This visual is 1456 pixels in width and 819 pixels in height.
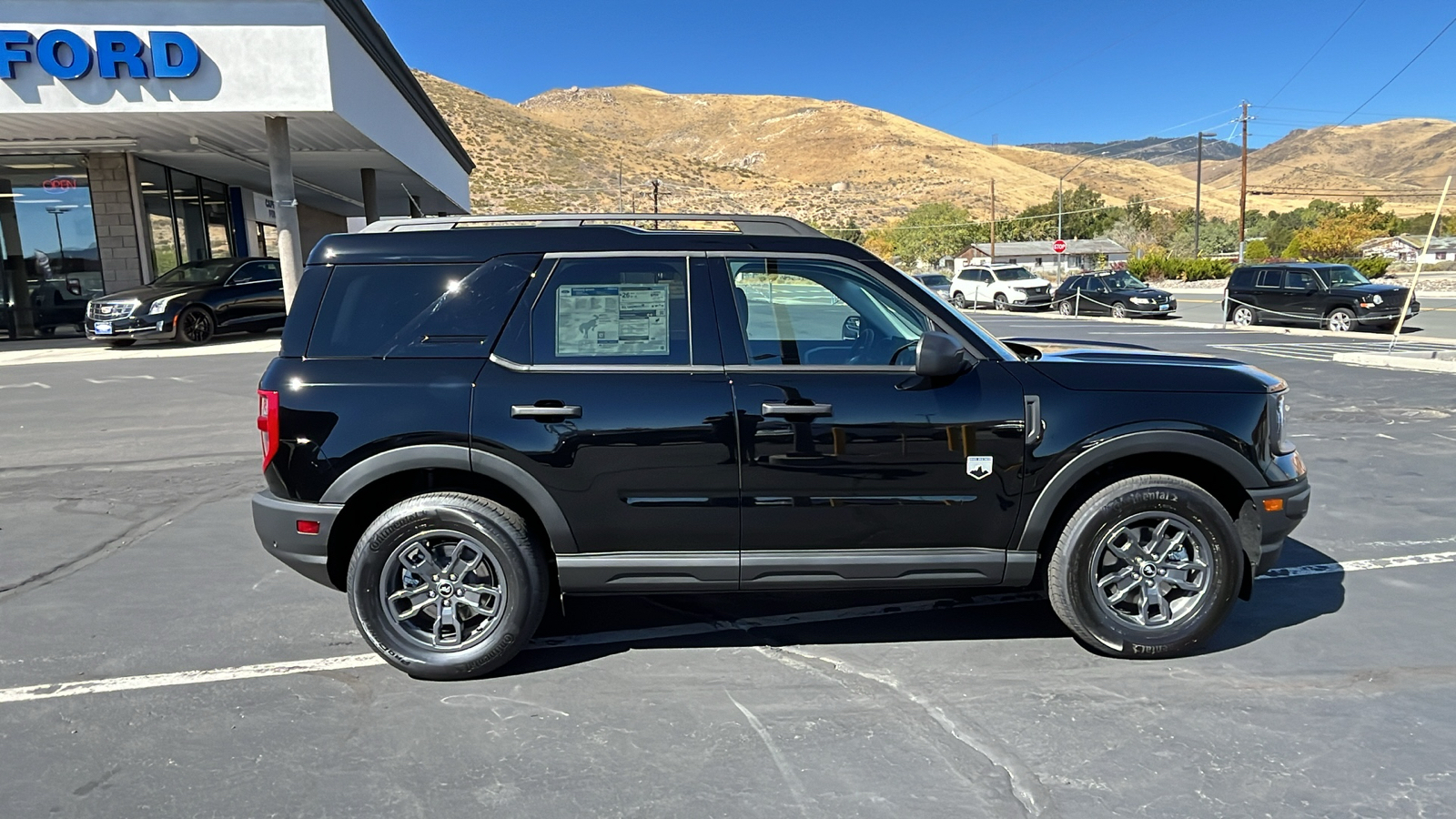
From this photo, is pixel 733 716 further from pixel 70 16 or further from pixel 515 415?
pixel 70 16

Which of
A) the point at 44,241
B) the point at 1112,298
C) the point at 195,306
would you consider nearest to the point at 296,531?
the point at 195,306

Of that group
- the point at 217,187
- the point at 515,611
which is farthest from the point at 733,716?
the point at 217,187

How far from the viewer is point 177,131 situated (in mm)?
17172

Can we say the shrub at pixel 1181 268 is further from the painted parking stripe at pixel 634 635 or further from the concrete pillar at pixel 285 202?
the painted parking stripe at pixel 634 635

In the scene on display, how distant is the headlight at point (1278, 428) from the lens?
3.85 metres

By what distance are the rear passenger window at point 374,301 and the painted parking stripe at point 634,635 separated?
4.61ft

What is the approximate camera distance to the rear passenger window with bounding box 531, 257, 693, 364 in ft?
12.3

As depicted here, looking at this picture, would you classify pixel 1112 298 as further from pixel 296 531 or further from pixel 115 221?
pixel 296 531

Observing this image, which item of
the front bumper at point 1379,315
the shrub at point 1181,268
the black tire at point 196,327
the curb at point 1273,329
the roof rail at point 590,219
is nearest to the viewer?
the roof rail at point 590,219

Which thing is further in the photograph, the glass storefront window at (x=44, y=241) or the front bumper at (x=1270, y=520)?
the glass storefront window at (x=44, y=241)

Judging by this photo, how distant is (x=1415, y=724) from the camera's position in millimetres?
3219

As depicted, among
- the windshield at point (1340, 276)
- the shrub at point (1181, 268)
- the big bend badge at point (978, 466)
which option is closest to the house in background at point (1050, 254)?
the shrub at point (1181, 268)

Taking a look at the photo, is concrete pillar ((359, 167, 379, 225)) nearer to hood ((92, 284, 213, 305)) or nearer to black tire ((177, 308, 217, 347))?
hood ((92, 284, 213, 305))

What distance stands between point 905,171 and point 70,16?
105 meters
